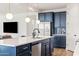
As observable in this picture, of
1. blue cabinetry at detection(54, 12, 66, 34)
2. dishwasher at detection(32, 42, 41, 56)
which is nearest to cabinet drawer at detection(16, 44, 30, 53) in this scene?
dishwasher at detection(32, 42, 41, 56)

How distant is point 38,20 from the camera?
366 cm

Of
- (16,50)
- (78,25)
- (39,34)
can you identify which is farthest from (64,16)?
(16,50)

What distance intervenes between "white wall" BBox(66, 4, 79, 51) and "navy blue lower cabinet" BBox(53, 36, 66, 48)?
0.62 ft

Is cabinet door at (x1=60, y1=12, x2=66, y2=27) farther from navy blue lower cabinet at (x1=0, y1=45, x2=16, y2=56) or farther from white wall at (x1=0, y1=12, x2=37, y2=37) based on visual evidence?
navy blue lower cabinet at (x1=0, y1=45, x2=16, y2=56)

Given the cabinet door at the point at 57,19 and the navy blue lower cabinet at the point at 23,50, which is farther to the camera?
the cabinet door at the point at 57,19

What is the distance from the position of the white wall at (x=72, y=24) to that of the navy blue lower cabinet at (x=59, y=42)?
7.5 inches

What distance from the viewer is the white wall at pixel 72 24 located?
14.1 ft

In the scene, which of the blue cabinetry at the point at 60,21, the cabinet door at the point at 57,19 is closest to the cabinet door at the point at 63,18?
the blue cabinetry at the point at 60,21

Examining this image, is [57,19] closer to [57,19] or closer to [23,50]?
[57,19]

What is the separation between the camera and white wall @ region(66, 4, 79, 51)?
14.1 ft

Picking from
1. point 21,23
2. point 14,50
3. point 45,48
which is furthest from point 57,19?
point 14,50

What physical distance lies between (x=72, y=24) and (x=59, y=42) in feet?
2.66

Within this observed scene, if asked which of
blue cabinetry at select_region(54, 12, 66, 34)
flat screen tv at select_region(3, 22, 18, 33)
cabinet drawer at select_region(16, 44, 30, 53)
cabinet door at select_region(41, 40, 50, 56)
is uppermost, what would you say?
blue cabinetry at select_region(54, 12, 66, 34)

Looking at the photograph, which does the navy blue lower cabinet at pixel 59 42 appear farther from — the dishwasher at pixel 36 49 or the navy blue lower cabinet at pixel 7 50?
the navy blue lower cabinet at pixel 7 50
